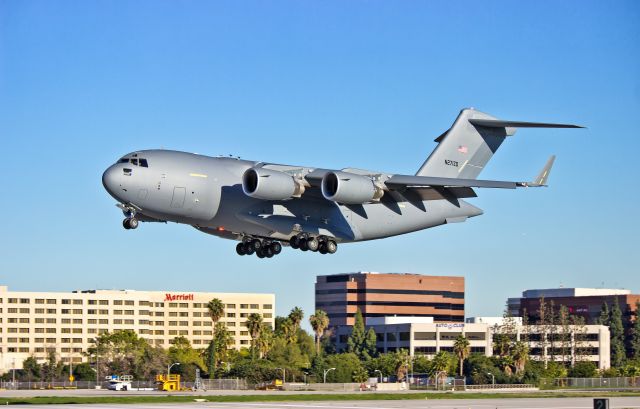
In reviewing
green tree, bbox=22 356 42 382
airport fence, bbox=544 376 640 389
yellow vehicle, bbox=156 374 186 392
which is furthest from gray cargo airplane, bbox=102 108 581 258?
green tree, bbox=22 356 42 382

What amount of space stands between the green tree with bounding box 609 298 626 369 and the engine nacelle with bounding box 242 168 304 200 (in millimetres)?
98495

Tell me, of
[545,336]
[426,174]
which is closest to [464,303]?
[545,336]

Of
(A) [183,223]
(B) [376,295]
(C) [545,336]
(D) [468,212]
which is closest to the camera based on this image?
(A) [183,223]

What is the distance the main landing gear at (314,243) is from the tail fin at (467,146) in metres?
6.87

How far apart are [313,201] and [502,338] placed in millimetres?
73435

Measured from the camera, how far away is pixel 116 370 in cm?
11025

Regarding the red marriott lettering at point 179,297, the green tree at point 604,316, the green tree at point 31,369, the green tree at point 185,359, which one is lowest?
the green tree at point 31,369

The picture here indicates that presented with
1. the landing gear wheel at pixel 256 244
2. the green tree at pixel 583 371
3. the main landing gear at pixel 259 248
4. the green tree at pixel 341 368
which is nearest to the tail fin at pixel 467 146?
the main landing gear at pixel 259 248

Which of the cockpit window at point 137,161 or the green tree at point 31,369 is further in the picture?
the green tree at point 31,369

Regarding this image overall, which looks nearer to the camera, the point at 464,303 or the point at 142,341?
the point at 142,341

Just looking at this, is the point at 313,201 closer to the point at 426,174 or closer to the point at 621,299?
the point at 426,174

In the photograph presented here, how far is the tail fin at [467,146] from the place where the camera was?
1908 inches

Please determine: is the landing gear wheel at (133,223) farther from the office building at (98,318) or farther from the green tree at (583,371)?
the office building at (98,318)

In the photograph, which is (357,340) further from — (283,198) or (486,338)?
(283,198)
